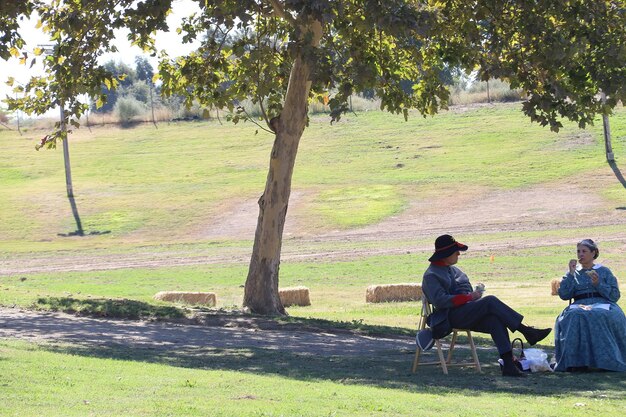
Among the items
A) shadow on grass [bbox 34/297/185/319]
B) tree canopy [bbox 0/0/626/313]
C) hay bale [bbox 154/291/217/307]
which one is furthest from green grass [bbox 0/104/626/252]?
shadow on grass [bbox 34/297/185/319]

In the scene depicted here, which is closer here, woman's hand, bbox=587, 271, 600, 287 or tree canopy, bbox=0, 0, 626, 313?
woman's hand, bbox=587, 271, 600, 287

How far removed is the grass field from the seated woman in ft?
1.78

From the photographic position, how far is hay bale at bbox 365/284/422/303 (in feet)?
85.5

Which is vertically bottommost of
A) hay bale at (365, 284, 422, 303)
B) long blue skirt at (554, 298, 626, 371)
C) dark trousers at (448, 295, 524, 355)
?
hay bale at (365, 284, 422, 303)

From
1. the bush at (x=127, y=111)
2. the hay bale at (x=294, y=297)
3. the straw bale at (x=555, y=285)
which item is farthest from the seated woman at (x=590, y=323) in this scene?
the bush at (x=127, y=111)

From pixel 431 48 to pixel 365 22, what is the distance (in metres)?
5.28

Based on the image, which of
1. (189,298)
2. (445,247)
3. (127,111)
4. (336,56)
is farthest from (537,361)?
(127,111)

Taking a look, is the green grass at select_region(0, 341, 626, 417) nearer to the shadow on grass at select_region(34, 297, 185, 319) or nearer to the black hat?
the black hat

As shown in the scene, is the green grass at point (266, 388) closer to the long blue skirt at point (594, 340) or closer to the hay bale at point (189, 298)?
the long blue skirt at point (594, 340)

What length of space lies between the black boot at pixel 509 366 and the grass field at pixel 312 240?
28 centimetres

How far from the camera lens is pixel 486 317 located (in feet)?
40.0

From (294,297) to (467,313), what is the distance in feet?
45.5

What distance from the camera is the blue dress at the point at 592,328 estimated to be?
12297mm

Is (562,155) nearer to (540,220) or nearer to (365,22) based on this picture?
(540,220)
